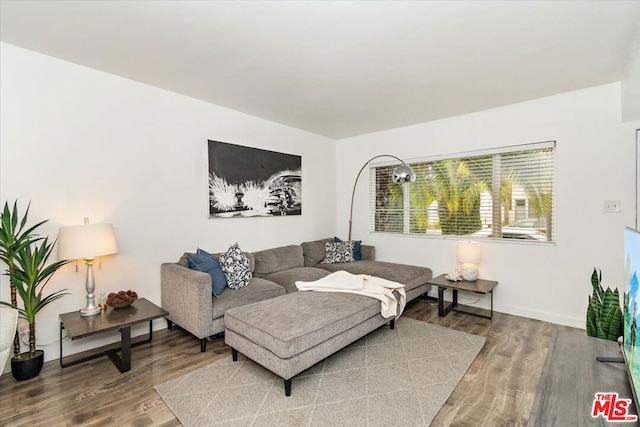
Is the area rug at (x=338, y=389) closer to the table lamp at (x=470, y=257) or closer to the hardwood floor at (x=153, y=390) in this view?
the hardwood floor at (x=153, y=390)

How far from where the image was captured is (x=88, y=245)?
2416mm

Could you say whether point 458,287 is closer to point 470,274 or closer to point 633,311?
point 470,274

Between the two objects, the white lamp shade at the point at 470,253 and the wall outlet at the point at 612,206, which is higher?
the wall outlet at the point at 612,206

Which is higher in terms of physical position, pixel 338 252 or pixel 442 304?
pixel 338 252

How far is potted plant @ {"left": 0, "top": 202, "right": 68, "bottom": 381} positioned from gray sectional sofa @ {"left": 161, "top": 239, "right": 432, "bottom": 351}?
93 centimetres

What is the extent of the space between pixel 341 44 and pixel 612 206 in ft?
10.1

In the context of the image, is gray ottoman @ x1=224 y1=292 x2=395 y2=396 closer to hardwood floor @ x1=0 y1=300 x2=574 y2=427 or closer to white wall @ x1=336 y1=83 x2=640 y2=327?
hardwood floor @ x1=0 y1=300 x2=574 y2=427

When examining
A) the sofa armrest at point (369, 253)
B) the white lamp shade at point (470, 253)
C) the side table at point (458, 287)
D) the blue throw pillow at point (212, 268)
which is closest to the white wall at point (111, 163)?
the blue throw pillow at point (212, 268)

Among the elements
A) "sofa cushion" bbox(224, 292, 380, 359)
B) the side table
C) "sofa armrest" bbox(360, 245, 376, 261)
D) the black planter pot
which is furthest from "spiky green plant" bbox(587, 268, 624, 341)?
the black planter pot

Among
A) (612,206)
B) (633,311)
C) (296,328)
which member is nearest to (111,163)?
(296,328)

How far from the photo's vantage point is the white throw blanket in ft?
9.63

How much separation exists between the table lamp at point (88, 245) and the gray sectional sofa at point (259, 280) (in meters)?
0.62

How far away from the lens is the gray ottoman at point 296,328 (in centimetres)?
211

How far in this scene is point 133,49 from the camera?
2.40 m
